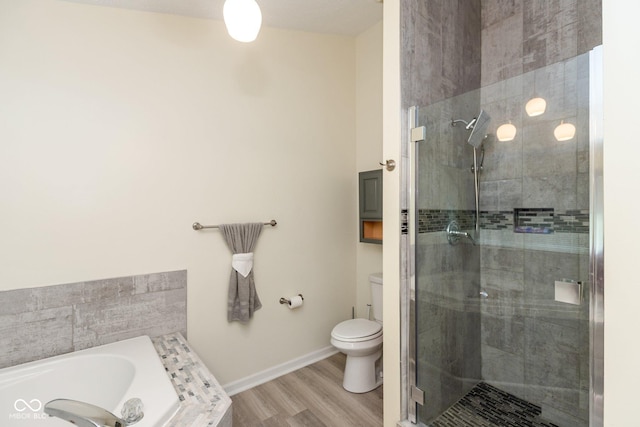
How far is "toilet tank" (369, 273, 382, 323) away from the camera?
8.19 ft

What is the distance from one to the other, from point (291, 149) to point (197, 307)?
1370 millimetres

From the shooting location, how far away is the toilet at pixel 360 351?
2156 mm

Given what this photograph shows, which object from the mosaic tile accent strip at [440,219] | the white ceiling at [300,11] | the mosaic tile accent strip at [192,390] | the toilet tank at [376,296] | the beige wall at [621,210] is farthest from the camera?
the toilet tank at [376,296]

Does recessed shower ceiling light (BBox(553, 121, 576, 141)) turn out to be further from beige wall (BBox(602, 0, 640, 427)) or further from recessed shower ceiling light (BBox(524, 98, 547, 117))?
beige wall (BBox(602, 0, 640, 427))

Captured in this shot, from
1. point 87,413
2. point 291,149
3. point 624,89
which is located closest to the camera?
point 87,413

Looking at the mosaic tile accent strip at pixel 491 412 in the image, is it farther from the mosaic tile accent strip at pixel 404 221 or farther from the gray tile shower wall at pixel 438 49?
the gray tile shower wall at pixel 438 49

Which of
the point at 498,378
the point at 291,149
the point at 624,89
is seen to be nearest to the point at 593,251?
the point at 624,89

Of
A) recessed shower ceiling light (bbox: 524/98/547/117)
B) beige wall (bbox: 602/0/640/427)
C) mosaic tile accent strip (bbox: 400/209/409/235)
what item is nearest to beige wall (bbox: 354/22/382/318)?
mosaic tile accent strip (bbox: 400/209/409/235)

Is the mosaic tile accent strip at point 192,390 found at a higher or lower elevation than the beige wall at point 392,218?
lower

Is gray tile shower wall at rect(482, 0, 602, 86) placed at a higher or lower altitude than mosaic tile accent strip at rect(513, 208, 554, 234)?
higher

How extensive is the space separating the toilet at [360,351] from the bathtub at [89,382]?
3.77 ft

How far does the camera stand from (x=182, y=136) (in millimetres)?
2055

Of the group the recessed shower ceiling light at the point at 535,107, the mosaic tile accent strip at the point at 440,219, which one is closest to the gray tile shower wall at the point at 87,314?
the mosaic tile accent strip at the point at 440,219

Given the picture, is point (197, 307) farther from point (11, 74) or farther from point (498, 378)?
point (498, 378)
